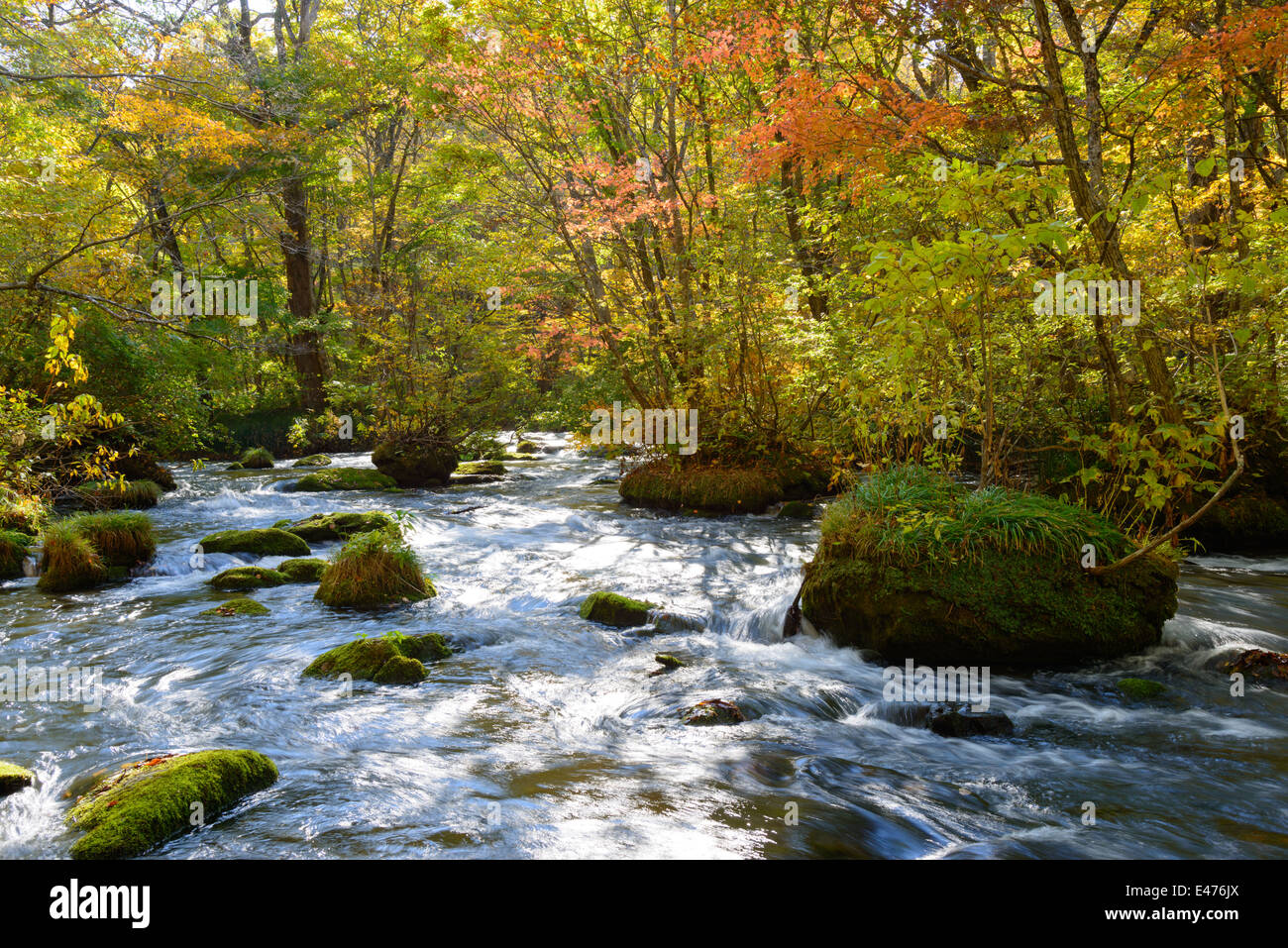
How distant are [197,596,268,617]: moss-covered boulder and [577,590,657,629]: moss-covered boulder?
3.32 metres

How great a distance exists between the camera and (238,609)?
777 cm

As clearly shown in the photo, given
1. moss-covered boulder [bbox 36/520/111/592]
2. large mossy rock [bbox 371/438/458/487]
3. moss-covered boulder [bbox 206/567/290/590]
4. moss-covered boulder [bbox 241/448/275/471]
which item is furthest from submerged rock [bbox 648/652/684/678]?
moss-covered boulder [bbox 241/448/275/471]

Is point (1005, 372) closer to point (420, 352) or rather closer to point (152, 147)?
point (420, 352)

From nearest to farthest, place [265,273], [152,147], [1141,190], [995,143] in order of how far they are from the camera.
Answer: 1. [1141,190]
2. [995,143]
3. [152,147]
4. [265,273]

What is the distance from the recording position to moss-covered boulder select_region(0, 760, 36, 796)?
155 inches

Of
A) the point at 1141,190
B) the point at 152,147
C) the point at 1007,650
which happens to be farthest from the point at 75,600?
the point at 152,147

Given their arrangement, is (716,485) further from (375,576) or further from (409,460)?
(409,460)

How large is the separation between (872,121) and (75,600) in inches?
390

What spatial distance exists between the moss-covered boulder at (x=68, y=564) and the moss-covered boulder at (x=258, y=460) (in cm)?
1138

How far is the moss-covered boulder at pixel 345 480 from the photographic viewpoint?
52.6 feet

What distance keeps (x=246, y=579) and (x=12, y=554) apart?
282 cm

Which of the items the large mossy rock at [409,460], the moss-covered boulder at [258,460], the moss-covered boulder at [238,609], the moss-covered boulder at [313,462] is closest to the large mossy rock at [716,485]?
the large mossy rock at [409,460]

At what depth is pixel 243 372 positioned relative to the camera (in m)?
23.5

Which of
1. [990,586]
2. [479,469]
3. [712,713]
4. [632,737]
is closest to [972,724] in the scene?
[990,586]
